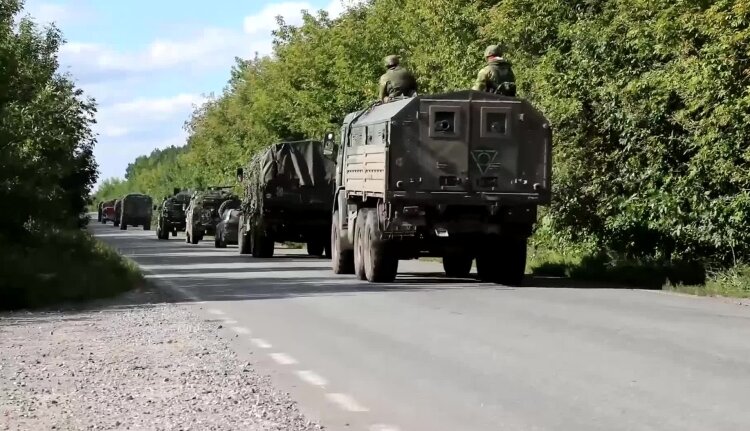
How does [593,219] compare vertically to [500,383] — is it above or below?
above

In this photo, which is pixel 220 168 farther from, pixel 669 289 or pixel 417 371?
pixel 417 371

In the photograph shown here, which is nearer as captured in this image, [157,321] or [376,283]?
[157,321]

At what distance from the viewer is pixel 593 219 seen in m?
28.1

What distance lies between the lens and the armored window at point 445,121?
22.4 metres

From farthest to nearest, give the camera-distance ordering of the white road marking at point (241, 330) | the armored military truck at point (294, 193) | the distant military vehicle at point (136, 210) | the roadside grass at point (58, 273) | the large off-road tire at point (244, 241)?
1. the distant military vehicle at point (136, 210)
2. the large off-road tire at point (244, 241)
3. the armored military truck at point (294, 193)
4. the roadside grass at point (58, 273)
5. the white road marking at point (241, 330)

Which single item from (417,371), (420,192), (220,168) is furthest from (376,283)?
(220,168)

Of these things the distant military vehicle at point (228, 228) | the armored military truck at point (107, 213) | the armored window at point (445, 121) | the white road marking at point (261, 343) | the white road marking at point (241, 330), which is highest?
the armored military truck at point (107, 213)

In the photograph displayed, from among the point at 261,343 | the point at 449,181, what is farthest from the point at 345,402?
the point at 449,181

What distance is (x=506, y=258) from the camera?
23.7 metres

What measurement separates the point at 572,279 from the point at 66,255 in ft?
32.9

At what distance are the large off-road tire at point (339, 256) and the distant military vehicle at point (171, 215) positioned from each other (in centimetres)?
3568

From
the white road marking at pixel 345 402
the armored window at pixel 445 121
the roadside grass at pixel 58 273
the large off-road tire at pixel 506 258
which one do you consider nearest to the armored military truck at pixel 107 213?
the roadside grass at pixel 58 273

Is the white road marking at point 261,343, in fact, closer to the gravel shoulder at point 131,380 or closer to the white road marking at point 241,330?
the gravel shoulder at point 131,380

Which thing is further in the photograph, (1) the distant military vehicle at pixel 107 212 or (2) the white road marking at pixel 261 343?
(1) the distant military vehicle at pixel 107 212
